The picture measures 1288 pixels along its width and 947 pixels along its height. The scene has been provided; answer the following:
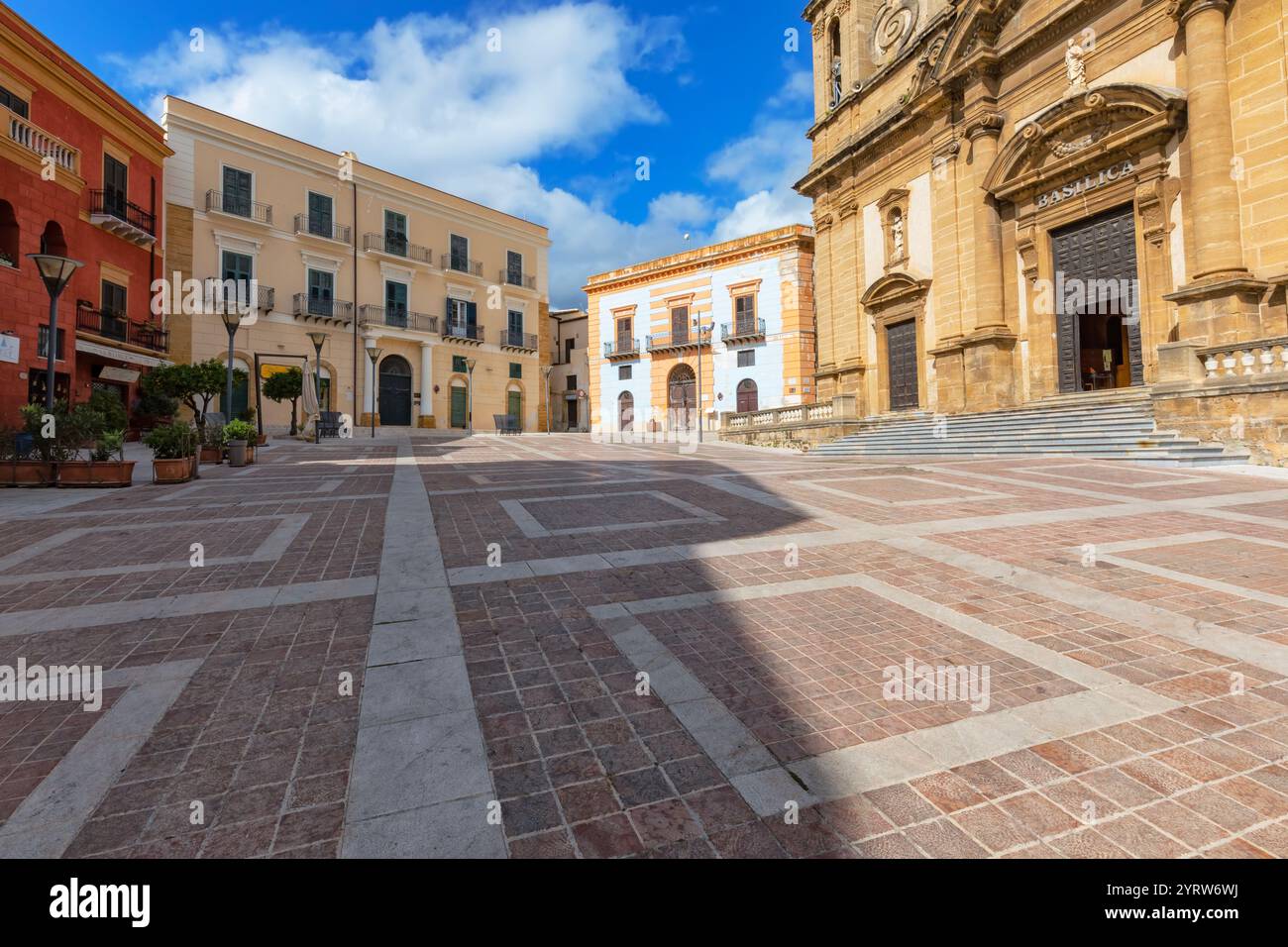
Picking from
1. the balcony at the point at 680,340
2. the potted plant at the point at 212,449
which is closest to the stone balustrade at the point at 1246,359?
the potted plant at the point at 212,449

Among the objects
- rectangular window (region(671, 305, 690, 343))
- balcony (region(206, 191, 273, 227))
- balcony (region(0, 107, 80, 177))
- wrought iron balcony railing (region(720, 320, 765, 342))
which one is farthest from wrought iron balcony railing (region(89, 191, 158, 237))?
wrought iron balcony railing (region(720, 320, 765, 342))

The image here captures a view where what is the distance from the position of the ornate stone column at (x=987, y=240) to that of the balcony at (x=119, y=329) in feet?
85.3

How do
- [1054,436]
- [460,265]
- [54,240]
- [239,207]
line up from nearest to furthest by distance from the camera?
[1054,436]
[54,240]
[239,207]
[460,265]

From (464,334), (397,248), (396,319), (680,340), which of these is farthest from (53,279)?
(680,340)

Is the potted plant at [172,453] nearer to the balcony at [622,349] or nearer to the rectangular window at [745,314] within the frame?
the rectangular window at [745,314]

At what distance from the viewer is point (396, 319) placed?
32594 mm

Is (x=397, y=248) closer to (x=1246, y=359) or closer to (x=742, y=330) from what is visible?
(x=742, y=330)

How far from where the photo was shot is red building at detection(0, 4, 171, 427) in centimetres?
1461

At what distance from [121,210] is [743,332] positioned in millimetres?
26812

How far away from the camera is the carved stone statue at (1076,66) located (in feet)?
48.2

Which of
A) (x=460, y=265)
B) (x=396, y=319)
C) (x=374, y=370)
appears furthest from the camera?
(x=460, y=265)

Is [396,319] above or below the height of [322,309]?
above

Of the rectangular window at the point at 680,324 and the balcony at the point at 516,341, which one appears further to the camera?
the balcony at the point at 516,341
